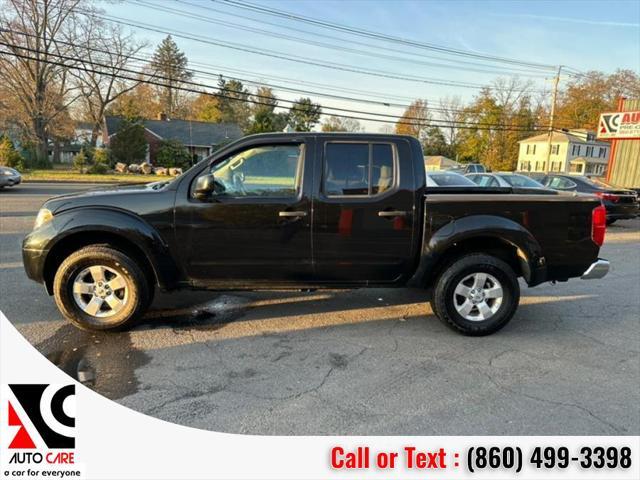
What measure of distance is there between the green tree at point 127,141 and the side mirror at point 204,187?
34014mm

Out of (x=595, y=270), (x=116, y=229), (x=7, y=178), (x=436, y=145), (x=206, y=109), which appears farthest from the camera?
(x=436, y=145)

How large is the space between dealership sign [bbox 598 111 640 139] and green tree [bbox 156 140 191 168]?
30783mm

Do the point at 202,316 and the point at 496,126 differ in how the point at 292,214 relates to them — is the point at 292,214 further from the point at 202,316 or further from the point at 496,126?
the point at 496,126

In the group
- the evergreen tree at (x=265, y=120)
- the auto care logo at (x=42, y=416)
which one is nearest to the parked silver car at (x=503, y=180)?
the auto care logo at (x=42, y=416)

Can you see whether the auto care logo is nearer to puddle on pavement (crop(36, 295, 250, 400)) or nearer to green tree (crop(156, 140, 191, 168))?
puddle on pavement (crop(36, 295, 250, 400))

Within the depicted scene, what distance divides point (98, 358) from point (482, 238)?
368 cm

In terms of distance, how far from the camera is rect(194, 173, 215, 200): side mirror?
380 centimetres

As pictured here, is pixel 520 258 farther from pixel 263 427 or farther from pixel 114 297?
pixel 114 297

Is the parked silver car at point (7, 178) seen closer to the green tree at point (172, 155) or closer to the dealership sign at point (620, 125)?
the green tree at point (172, 155)

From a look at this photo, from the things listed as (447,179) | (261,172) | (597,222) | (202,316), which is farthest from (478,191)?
(447,179)

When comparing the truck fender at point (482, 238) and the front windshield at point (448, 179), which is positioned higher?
the front windshield at point (448, 179)

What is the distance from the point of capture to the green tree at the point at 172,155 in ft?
124

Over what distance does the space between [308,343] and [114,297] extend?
191 cm

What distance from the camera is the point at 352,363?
3555mm
